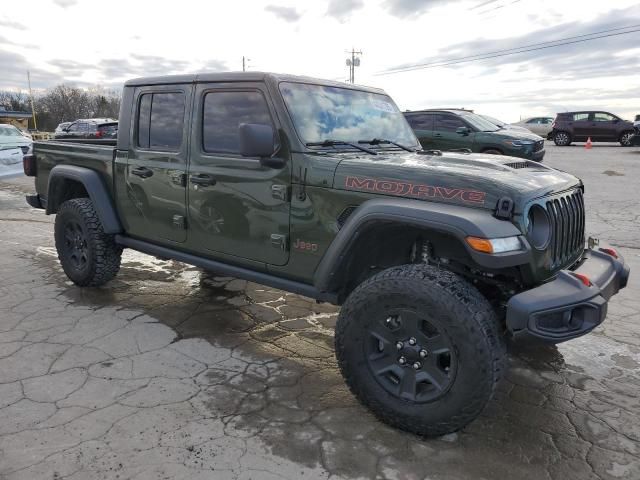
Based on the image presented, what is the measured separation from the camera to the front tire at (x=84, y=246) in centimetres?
456

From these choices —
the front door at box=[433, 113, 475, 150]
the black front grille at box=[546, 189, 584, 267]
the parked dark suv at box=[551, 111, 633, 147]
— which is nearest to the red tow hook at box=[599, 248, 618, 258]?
the black front grille at box=[546, 189, 584, 267]

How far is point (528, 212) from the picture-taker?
102 inches

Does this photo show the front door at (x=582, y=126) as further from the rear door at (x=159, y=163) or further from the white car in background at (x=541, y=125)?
the rear door at (x=159, y=163)

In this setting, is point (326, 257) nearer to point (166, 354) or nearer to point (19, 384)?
point (166, 354)

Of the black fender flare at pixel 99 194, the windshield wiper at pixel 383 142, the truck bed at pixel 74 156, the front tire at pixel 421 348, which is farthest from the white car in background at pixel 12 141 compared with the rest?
the front tire at pixel 421 348

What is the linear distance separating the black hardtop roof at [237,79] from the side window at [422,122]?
7.49 m

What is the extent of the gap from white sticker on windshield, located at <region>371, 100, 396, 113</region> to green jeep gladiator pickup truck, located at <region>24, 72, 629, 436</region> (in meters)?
0.02

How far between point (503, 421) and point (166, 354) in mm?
2229

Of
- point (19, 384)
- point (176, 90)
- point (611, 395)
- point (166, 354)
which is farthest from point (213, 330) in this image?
point (611, 395)

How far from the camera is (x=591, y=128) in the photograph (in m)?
21.8

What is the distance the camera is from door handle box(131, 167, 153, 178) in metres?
4.06

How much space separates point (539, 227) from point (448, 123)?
9.17m

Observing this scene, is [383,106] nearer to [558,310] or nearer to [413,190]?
[413,190]

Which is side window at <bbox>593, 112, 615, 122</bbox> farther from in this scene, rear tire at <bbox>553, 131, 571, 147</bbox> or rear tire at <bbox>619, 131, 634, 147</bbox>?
rear tire at <bbox>553, 131, 571, 147</bbox>
